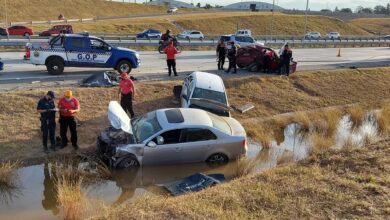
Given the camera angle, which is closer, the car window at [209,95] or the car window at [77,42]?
the car window at [209,95]

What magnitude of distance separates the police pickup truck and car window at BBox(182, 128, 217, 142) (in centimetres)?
858

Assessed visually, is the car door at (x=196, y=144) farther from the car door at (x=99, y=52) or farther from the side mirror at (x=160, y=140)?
the car door at (x=99, y=52)

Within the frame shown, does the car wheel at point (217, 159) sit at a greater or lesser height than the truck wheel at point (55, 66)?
lesser

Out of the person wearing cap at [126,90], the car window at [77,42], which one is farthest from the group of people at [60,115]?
the car window at [77,42]

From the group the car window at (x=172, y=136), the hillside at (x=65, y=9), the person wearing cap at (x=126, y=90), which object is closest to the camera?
the car window at (x=172, y=136)

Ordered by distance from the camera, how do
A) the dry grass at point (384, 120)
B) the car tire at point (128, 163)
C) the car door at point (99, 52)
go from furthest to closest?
the car door at point (99, 52) < the dry grass at point (384, 120) < the car tire at point (128, 163)

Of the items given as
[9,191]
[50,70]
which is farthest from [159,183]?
[50,70]

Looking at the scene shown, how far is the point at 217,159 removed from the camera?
1223 centimetres

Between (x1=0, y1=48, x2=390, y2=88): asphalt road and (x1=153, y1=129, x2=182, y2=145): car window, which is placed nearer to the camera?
(x1=153, y1=129, x2=182, y2=145): car window

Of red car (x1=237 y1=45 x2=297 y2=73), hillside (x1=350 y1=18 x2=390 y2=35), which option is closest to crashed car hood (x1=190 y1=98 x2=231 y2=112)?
red car (x1=237 y1=45 x2=297 y2=73)

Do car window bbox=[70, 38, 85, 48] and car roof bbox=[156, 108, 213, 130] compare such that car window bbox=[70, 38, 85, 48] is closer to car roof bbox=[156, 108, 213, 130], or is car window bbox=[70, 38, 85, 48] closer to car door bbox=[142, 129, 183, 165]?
car roof bbox=[156, 108, 213, 130]

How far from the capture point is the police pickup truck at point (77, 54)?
1838 centimetres

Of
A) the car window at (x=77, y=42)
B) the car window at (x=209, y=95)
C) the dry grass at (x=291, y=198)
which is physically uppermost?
the car window at (x=77, y=42)

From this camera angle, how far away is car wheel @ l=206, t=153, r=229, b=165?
12.2m
